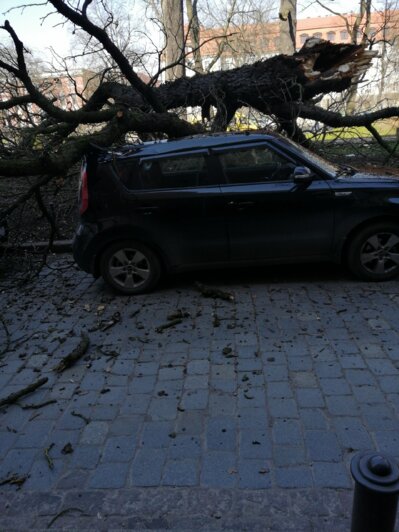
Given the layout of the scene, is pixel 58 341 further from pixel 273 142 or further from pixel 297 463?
pixel 273 142

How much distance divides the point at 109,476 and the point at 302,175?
3672mm

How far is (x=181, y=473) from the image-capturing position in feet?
9.04

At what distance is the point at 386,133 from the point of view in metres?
10.5

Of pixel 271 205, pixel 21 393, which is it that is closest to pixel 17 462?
pixel 21 393

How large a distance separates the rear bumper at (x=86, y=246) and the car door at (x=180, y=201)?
21.6 inches

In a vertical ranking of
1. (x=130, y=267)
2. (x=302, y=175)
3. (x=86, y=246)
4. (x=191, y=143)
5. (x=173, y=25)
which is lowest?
(x=130, y=267)

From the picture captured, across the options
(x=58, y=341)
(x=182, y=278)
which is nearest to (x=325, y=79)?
(x=182, y=278)

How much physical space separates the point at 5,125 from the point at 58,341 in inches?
240

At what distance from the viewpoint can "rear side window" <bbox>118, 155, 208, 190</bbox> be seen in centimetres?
532

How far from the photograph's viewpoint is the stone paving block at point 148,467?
2.72 meters

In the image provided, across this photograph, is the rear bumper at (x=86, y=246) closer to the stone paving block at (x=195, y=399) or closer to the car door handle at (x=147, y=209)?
the car door handle at (x=147, y=209)

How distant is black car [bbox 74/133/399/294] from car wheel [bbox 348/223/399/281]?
0.01 meters

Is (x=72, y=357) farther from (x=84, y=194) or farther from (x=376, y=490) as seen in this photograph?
(x=376, y=490)

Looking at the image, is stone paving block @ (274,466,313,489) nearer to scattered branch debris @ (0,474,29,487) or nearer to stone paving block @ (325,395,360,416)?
stone paving block @ (325,395,360,416)
